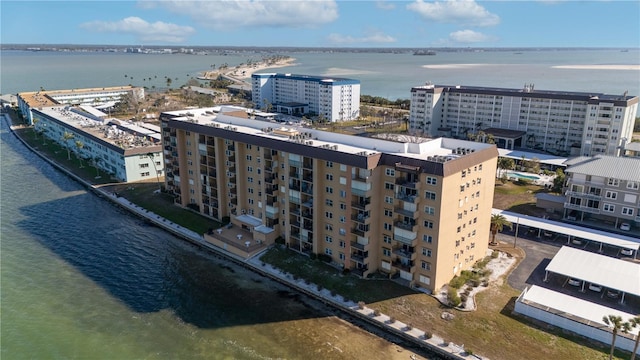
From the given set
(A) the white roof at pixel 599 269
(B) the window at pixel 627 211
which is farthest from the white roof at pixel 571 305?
(B) the window at pixel 627 211

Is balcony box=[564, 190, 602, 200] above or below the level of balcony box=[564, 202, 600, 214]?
above

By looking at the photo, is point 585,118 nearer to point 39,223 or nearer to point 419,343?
point 419,343

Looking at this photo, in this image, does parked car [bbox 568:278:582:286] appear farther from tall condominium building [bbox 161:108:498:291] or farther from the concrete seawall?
the concrete seawall

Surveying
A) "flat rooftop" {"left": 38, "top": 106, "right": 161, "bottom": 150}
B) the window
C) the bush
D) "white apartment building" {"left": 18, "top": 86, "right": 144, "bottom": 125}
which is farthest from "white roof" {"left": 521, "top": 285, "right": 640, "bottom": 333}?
"white apartment building" {"left": 18, "top": 86, "right": 144, "bottom": 125}

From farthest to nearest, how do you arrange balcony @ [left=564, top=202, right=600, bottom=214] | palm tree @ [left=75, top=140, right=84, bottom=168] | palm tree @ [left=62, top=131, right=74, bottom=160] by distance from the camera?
palm tree @ [left=62, top=131, right=74, bottom=160] < palm tree @ [left=75, top=140, right=84, bottom=168] < balcony @ [left=564, top=202, right=600, bottom=214]

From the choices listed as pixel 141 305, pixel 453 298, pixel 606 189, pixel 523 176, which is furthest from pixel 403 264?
pixel 523 176

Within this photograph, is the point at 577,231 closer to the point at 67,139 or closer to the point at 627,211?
the point at 627,211

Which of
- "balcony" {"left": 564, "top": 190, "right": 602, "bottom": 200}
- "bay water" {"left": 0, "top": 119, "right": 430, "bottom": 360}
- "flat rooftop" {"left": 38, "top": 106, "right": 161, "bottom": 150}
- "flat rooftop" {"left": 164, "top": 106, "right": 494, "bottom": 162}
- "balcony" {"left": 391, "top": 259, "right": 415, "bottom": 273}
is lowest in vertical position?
"bay water" {"left": 0, "top": 119, "right": 430, "bottom": 360}
